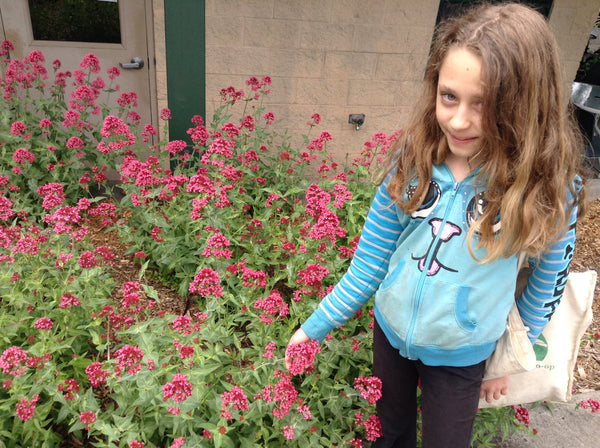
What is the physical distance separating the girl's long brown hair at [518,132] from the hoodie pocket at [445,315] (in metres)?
0.16

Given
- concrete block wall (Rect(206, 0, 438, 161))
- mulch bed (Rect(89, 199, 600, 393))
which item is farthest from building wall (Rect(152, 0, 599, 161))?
mulch bed (Rect(89, 199, 600, 393))

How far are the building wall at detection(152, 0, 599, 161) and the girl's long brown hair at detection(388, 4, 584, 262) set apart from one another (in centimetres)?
339

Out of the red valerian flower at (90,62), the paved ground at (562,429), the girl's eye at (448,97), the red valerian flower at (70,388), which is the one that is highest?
the girl's eye at (448,97)

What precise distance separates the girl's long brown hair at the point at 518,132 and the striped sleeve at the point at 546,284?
6 centimetres

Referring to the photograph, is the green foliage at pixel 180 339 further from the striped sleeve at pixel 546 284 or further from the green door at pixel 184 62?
the green door at pixel 184 62

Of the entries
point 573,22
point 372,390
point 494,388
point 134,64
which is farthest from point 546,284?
point 573,22

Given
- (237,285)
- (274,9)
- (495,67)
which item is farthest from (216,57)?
(495,67)

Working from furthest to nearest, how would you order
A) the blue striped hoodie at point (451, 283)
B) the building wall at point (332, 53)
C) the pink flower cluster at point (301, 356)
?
the building wall at point (332, 53)
the pink flower cluster at point (301, 356)
the blue striped hoodie at point (451, 283)

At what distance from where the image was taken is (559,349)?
180cm

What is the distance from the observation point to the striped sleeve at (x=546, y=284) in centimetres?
153

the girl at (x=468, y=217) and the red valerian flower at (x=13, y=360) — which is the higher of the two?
the girl at (x=468, y=217)

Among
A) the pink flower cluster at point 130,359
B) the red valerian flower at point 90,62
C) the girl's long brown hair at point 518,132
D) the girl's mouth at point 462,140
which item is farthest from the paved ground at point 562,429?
Answer: the red valerian flower at point 90,62

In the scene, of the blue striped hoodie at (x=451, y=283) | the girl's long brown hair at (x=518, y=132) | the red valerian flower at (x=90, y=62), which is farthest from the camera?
the red valerian flower at (x=90, y=62)

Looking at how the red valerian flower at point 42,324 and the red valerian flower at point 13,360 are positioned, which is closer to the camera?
the red valerian flower at point 13,360
